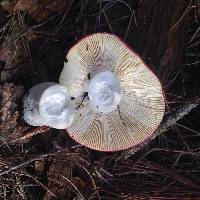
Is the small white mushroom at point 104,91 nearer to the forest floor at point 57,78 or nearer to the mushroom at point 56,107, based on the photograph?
the mushroom at point 56,107

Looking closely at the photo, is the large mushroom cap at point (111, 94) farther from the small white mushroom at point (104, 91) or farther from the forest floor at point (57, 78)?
the forest floor at point (57, 78)

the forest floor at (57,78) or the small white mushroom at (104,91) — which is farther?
the forest floor at (57,78)

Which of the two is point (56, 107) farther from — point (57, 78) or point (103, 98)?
point (57, 78)

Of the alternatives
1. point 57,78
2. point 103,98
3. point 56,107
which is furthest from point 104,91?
point 57,78

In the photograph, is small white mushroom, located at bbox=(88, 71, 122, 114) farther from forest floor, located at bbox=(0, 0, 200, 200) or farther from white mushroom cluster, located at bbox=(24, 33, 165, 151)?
forest floor, located at bbox=(0, 0, 200, 200)

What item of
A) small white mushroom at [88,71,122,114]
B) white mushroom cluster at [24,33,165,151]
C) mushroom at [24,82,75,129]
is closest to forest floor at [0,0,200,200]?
white mushroom cluster at [24,33,165,151]

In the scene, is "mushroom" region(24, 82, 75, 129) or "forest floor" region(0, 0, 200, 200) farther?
"forest floor" region(0, 0, 200, 200)

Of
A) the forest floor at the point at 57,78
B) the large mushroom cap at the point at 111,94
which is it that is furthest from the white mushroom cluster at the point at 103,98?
the forest floor at the point at 57,78
